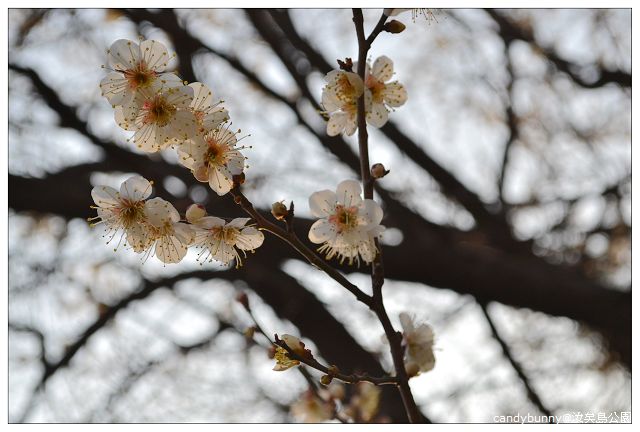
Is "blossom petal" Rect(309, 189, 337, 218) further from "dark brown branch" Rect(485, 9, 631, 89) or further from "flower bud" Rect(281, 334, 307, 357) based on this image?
"dark brown branch" Rect(485, 9, 631, 89)

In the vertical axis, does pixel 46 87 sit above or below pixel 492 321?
above

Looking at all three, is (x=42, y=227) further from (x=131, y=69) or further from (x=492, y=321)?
(x=131, y=69)

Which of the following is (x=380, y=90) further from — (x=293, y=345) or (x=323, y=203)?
(x=293, y=345)

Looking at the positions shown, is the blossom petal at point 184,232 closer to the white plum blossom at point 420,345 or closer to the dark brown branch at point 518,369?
the white plum blossom at point 420,345

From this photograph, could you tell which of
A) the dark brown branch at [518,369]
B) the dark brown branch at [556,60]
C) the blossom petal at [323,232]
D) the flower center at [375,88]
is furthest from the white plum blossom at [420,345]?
the dark brown branch at [556,60]

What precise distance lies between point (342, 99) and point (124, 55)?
1.26 ft

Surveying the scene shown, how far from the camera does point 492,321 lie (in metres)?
2.85

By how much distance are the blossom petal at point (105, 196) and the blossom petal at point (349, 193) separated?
37 cm

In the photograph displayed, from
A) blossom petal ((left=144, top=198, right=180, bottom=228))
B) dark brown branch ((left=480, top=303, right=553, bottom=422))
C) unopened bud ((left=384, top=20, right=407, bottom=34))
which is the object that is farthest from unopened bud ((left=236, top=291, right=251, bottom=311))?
dark brown branch ((left=480, top=303, right=553, bottom=422))

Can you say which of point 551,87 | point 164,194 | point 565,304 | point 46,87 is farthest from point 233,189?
point 551,87

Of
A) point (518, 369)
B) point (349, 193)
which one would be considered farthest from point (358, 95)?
point (518, 369)

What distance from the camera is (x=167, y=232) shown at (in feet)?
3.57

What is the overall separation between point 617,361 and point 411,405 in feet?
9.53

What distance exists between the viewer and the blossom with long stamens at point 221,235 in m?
1.08
